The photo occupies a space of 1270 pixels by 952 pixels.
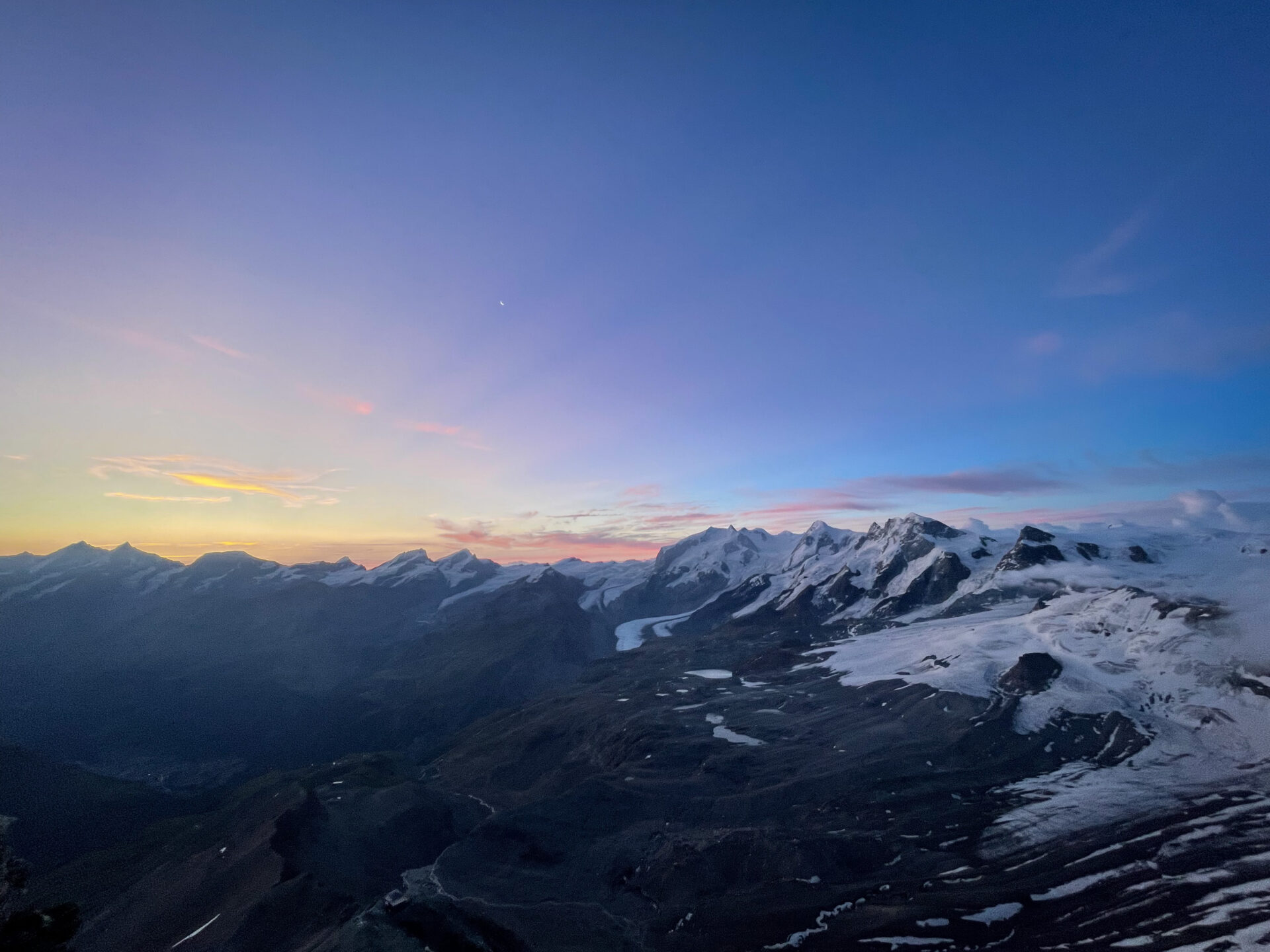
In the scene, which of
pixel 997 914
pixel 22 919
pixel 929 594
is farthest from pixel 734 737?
pixel 929 594

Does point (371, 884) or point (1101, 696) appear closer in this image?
point (371, 884)

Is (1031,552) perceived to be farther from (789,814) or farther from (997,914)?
(997,914)

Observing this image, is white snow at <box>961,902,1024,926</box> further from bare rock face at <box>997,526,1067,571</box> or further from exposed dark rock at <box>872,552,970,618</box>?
bare rock face at <box>997,526,1067,571</box>

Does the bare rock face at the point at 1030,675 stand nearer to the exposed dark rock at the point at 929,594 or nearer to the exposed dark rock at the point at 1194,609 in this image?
the exposed dark rock at the point at 1194,609

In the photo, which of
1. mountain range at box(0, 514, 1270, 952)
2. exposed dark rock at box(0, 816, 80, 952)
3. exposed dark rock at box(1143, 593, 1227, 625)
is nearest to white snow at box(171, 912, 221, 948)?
mountain range at box(0, 514, 1270, 952)

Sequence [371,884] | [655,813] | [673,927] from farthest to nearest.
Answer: [655,813] < [371,884] < [673,927]

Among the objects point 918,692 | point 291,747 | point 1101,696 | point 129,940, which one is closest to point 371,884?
point 129,940

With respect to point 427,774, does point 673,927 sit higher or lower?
higher

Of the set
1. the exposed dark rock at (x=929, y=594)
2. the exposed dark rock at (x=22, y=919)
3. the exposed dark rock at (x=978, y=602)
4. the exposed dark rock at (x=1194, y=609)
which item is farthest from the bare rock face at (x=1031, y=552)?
the exposed dark rock at (x=22, y=919)

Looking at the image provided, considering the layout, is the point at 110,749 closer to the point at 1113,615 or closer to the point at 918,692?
the point at 918,692
